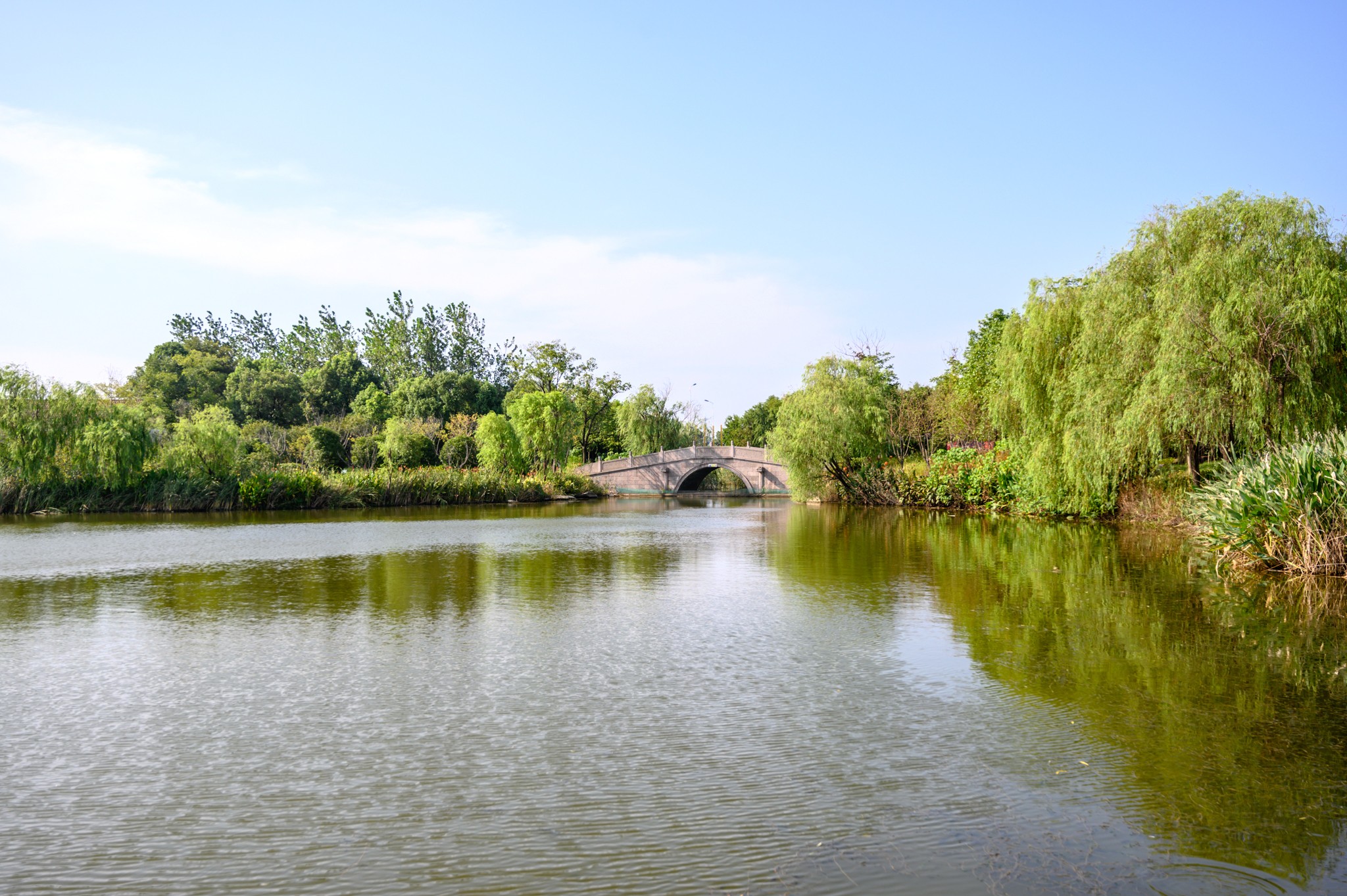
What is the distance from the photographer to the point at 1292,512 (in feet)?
42.4

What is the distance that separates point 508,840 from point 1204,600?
10.1 m

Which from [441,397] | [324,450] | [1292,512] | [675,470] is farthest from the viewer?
[441,397]

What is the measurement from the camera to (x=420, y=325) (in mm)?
98625

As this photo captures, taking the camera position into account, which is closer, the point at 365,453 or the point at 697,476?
the point at 365,453

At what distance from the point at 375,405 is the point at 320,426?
56.9 feet

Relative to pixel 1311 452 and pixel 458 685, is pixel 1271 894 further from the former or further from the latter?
pixel 1311 452

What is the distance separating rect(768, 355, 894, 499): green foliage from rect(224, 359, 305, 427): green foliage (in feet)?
152

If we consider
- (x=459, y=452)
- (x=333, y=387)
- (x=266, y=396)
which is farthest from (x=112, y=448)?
(x=333, y=387)

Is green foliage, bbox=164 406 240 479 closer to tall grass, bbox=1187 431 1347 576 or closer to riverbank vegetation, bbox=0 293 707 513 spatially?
riverbank vegetation, bbox=0 293 707 513

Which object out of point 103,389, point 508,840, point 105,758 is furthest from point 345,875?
point 103,389

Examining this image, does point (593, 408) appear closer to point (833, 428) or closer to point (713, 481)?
point (713, 481)

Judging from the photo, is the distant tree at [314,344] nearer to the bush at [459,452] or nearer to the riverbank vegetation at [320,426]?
the riverbank vegetation at [320,426]

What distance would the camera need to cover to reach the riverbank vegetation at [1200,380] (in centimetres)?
1362

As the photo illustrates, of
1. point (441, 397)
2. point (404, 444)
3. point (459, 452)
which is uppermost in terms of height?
point (441, 397)
